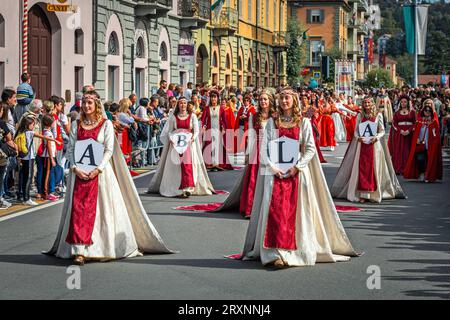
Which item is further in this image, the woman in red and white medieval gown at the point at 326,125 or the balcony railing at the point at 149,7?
the balcony railing at the point at 149,7

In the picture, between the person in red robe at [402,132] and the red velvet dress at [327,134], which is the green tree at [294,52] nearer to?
the red velvet dress at [327,134]

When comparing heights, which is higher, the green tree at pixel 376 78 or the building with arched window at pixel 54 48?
the green tree at pixel 376 78

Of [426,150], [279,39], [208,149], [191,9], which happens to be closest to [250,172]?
[426,150]

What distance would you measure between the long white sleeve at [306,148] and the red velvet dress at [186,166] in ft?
23.0

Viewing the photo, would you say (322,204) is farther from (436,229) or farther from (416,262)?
(436,229)

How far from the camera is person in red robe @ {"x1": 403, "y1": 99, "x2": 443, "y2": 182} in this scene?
69.2 feet

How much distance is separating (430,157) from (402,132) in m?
1.22

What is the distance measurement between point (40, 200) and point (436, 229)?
6.33 m

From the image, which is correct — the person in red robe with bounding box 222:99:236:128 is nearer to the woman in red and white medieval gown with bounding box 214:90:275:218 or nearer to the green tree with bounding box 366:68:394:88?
the woman in red and white medieval gown with bounding box 214:90:275:218

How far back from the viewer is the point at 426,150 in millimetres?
21266

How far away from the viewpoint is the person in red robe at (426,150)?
69.2 feet

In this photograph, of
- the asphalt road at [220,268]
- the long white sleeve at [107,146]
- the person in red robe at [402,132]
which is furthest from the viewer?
the person in red robe at [402,132]

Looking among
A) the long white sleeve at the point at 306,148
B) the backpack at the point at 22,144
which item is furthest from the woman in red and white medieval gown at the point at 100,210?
the backpack at the point at 22,144
